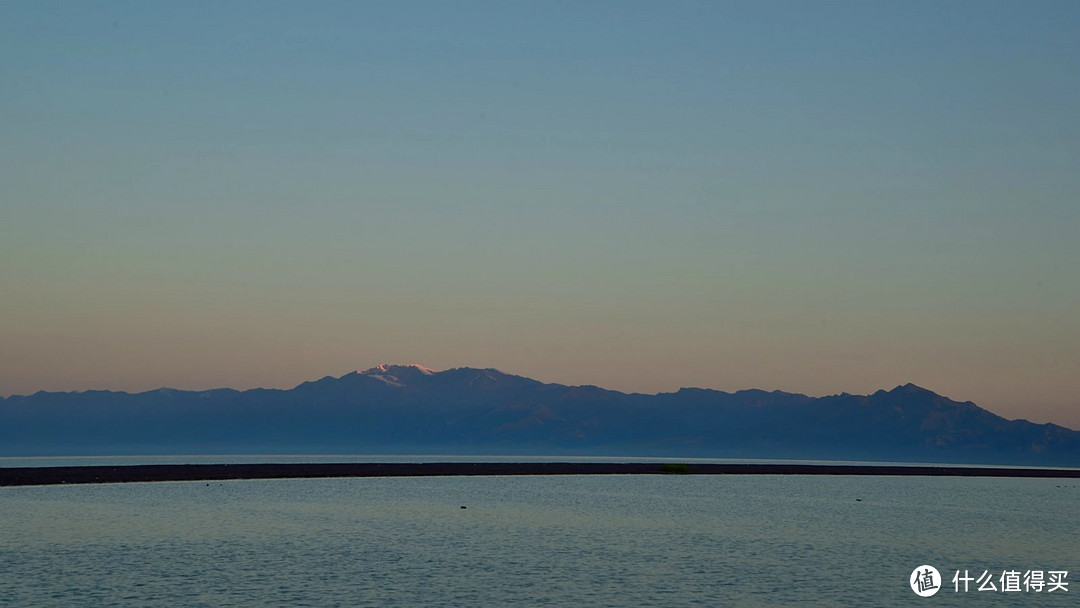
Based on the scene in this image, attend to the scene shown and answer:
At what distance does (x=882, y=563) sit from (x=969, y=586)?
1165 centimetres

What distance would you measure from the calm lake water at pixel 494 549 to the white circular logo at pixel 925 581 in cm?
72

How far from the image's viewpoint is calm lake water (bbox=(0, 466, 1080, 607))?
2130 inches

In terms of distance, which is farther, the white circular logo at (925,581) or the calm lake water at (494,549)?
the white circular logo at (925,581)

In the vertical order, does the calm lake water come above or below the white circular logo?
above

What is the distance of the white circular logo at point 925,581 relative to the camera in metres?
58.3

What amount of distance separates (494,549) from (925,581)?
28459 millimetres

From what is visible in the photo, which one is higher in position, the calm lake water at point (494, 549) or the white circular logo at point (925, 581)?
the calm lake water at point (494, 549)


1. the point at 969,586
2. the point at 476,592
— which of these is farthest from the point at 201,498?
the point at 969,586

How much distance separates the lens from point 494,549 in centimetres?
7606

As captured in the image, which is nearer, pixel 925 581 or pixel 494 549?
pixel 925 581

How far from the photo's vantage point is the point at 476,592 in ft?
180

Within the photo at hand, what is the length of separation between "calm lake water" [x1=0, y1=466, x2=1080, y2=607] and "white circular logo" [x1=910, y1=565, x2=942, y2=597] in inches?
28.4

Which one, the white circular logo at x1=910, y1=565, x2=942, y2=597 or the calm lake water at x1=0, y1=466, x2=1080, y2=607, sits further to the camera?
the white circular logo at x1=910, y1=565, x2=942, y2=597

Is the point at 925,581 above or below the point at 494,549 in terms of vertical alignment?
below
